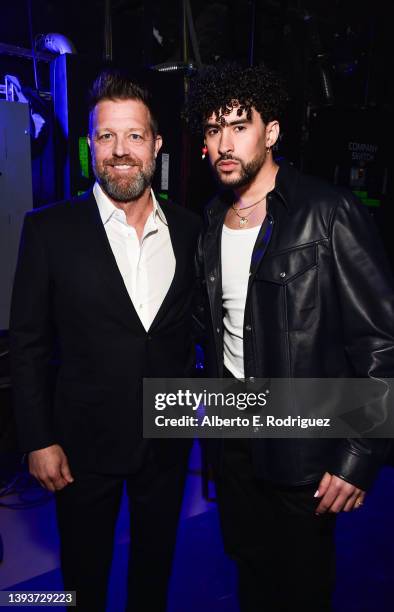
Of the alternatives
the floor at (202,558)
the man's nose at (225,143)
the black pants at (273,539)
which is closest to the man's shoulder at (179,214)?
the man's nose at (225,143)

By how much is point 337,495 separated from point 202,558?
4.53 feet

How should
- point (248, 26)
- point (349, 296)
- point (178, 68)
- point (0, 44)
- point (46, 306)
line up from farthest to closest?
point (248, 26), point (178, 68), point (0, 44), point (46, 306), point (349, 296)

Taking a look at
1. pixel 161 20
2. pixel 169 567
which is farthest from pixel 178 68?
pixel 169 567

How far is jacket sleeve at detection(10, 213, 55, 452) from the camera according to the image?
159 centimetres

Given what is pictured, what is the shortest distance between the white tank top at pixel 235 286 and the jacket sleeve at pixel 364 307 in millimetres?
323

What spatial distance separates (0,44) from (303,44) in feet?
9.61

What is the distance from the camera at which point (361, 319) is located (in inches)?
56.2

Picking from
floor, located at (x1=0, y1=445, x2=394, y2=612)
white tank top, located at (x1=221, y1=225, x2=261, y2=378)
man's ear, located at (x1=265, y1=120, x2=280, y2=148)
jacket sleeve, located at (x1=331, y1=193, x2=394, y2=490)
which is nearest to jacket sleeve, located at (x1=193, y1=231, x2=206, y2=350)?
white tank top, located at (x1=221, y1=225, x2=261, y2=378)

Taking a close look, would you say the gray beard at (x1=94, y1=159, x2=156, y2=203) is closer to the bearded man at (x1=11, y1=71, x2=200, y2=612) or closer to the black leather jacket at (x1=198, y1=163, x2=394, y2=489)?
the bearded man at (x1=11, y1=71, x2=200, y2=612)

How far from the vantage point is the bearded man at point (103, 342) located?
5.27 feet

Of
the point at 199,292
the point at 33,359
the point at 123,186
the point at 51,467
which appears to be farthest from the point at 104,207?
the point at 51,467

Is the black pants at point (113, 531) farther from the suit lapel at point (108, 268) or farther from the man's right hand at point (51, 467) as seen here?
the suit lapel at point (108, 268)

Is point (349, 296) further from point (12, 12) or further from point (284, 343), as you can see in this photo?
point (12, 12)

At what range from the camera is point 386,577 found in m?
2.33
